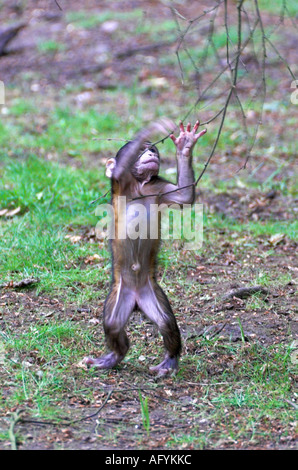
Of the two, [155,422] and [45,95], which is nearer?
[155,422]

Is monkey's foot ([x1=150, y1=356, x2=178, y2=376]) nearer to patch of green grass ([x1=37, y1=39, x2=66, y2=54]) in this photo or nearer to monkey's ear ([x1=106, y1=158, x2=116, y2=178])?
monkey's ear ([x1=106, y1=158, x2=116, y2=178])

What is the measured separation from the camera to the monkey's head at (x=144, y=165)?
432 centimetres

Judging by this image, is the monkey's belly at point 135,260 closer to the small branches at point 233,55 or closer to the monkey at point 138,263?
the monkey at point 138,263

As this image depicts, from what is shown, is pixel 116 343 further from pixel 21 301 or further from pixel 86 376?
pixel 21 301

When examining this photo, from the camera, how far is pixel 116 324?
435 cm

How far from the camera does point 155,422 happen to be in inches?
153

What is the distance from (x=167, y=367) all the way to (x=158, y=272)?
166cm

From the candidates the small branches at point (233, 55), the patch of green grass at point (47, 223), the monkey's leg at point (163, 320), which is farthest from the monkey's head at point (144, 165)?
the patch of green grass at point (47, 223)

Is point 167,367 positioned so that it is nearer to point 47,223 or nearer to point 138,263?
point 138,263

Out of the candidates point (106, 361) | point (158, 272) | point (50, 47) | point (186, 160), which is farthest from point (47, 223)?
point (50, 47)

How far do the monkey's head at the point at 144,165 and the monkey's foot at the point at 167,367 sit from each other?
114 centimetres

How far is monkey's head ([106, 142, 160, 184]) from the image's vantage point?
4.32 m

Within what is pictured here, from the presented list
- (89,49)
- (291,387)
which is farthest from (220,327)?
(89,49)
